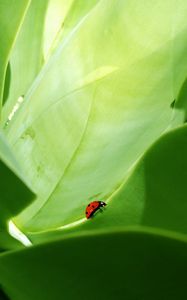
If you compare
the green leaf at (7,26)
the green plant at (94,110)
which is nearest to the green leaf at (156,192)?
the green plant at (94,110)

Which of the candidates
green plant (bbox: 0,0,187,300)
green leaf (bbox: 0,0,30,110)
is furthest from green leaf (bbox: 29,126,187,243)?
green leaf (bbox: 0,0,30,110)

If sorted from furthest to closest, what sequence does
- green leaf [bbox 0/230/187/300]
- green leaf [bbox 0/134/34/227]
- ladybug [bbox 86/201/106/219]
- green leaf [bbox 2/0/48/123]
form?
green leaf [bbox 2/0/48/123] → ladybug [bbox 86/201/106/219] → green leaf [bbox 0/134/34/227] → green leaf [bbox 0/230/187/300]

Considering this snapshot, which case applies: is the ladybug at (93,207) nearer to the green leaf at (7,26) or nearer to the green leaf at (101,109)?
the green leaf at (101,109)

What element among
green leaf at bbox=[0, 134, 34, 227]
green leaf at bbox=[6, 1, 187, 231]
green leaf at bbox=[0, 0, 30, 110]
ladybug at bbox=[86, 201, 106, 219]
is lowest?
ladybug at bbox=[86, 201, 106, 219]

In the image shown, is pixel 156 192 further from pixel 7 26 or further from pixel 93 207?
pixel 7 26

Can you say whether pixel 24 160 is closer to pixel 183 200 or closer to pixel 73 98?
pixel 73 98

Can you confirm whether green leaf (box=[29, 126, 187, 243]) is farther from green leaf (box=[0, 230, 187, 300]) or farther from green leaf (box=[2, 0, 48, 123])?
green leaf (box=[2, 0, 48, 123])
